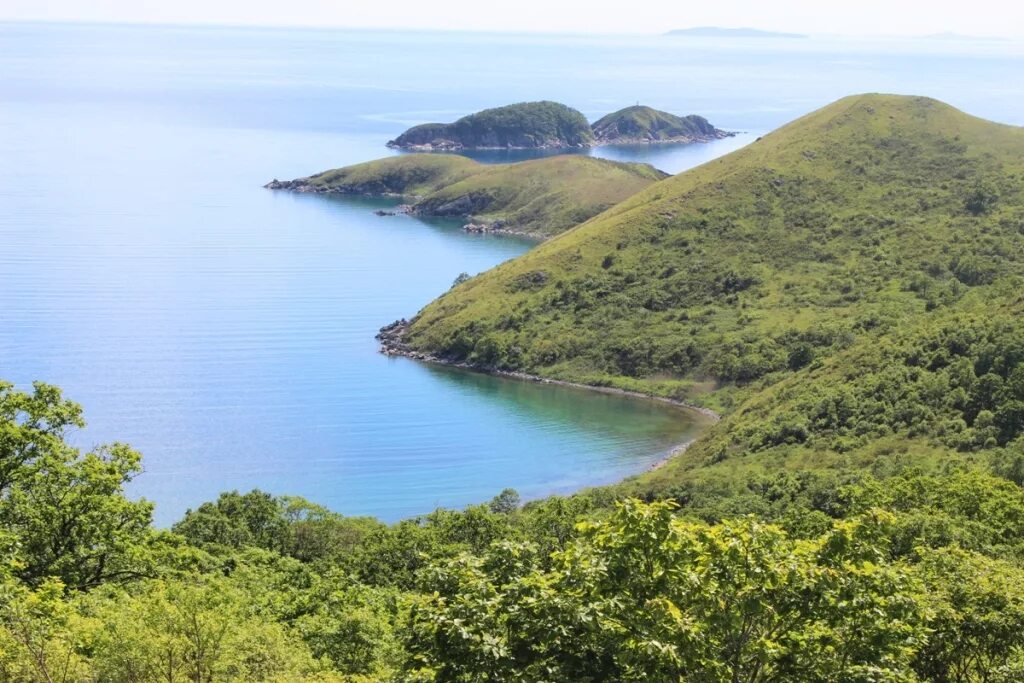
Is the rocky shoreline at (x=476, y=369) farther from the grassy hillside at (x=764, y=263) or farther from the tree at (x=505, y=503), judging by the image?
the tree at (x=505, y=503)

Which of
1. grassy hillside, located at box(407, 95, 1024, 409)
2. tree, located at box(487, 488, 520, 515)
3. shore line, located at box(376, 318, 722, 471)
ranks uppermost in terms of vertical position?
grassy hillside, located at box(407, 95, 1024, 409)

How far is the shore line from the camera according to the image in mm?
104525

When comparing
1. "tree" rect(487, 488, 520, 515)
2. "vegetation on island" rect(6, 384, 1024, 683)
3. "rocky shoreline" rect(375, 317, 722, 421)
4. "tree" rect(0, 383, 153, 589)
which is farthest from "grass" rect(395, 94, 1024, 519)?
"tree" rect(0, 383, 153, 589)

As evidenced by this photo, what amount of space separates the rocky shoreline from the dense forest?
1890mm

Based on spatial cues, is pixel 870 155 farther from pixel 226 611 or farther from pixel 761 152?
pixel 226 611

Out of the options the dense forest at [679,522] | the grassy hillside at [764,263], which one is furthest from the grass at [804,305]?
the dense forest at [679,522]

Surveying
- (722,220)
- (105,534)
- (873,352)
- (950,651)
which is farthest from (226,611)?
(722,220)

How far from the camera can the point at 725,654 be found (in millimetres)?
18594

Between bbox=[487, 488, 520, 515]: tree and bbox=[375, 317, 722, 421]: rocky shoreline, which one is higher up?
bbox=[375, 317, 722, 421]: rocky shoreline

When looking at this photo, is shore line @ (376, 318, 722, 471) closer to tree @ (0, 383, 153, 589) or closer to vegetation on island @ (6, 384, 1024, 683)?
vegetation on island @ (6, 384, 1024, 683)

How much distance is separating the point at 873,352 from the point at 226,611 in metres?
87.5

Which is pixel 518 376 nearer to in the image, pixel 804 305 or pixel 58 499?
pixel 804 305

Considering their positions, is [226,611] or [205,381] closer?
[226,611]

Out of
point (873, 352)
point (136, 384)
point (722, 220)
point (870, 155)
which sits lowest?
point (136, 384)
